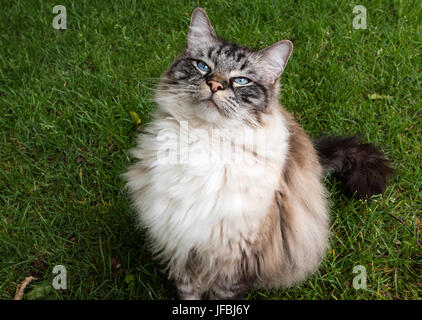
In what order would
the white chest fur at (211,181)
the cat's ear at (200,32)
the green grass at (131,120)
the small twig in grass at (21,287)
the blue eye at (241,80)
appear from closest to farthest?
the white chest fur at (211,181)
the blue eye at (241,80)
the cat's ear at (200,32)
the small twig in grass at (21,287)
the green grass at (131,120)

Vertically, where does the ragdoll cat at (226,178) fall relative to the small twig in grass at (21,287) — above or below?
above

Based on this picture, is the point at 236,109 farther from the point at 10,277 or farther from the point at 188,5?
the point at 188,5

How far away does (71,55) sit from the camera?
3584 millimetres

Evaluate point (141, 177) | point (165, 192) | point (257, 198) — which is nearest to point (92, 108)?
point (141, 177)

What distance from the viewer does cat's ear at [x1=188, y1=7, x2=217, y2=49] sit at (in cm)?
205

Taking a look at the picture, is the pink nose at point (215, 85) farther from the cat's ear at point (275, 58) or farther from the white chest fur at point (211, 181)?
the cat's ear at point (275, 58)

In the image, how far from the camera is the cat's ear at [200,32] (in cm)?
205

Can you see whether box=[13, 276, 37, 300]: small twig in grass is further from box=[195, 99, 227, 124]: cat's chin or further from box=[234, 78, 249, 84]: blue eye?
box=[234, 78, 249, 84]: blue eye

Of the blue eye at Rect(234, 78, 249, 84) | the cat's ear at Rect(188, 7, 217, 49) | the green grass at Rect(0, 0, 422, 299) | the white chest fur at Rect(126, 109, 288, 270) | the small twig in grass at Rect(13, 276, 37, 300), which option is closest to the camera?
the white chest fur at Rect(126, 109, 288, 270)

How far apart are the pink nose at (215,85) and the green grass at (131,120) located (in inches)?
46.8

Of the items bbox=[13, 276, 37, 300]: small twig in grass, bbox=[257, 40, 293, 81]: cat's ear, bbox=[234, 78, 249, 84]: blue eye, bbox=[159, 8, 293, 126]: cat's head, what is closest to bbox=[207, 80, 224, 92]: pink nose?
bbox=[159, 8, 293, 126]: cat's head

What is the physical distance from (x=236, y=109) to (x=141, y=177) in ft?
2.15

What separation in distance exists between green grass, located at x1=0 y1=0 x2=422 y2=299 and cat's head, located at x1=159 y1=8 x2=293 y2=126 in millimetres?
1070

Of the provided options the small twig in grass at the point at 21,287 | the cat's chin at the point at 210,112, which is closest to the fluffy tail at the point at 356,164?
the cat's chin at the point at 210,112
